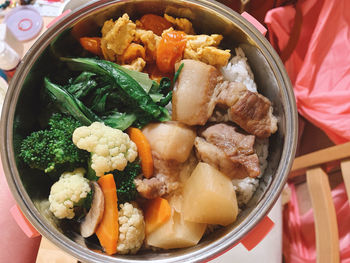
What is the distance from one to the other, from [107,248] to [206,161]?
508 millimetres

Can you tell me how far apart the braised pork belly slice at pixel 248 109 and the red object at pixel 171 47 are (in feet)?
0.89

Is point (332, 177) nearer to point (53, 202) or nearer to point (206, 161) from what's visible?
point (206, 161)

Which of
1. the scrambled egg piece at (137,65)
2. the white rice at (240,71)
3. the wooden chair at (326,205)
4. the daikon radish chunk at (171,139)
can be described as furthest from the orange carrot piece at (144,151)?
the wooden chair at (326,205)

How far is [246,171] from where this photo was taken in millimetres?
1225

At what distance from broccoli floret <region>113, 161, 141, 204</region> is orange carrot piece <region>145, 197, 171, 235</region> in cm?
9

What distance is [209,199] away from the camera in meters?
1.17

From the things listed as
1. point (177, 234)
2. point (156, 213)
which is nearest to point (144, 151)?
point (156, 213)

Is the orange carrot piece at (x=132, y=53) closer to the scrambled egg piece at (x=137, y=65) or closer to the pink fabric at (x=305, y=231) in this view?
the scrambled egg piece at (x=137, y=65)

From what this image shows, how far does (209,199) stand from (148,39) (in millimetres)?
750

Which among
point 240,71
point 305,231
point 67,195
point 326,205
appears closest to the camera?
point 67,195

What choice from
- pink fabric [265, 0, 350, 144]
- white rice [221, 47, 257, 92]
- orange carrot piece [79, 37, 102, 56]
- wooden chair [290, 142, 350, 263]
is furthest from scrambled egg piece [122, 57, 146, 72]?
wooden chair [290, 142, 350, 263]

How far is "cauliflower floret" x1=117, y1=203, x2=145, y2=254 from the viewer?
1160 mm

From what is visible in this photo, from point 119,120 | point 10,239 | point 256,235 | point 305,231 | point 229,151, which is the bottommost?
point 10,239

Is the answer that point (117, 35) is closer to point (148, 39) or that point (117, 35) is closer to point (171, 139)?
point (148, 39)
